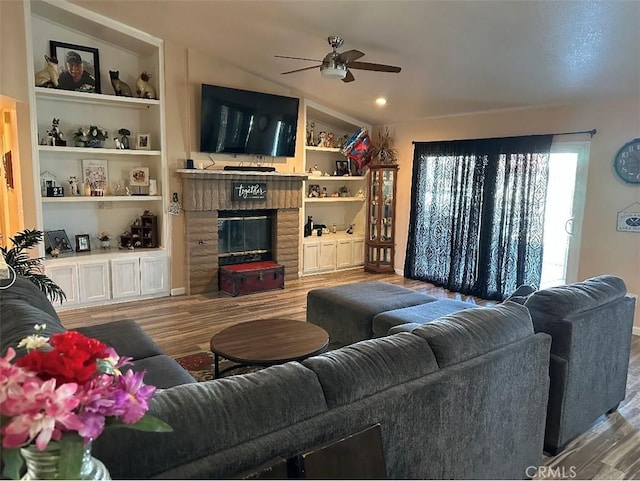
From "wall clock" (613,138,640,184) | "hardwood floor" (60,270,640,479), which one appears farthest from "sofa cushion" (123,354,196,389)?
"wall clock" (613,138,640,184)

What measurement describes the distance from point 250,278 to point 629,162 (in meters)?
4.55

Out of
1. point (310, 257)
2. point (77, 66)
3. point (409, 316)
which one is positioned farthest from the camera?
point (310, 257)

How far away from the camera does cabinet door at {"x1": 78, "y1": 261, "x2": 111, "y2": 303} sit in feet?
17.2

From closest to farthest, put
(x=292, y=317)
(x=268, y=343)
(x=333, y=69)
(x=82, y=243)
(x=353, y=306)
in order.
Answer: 1. (x=268, y=343)
2. (x=353, y=306)
3. (x=333, y=69)
4. (x=292, y=317)
5. (x=82, y=243)

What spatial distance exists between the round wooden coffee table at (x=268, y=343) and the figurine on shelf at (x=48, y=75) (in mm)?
3591

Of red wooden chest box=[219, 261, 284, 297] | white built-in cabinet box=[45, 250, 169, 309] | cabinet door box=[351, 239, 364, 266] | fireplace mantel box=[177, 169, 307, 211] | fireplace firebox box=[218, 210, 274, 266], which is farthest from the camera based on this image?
cabinet door box=[351, 239, 364, 266]

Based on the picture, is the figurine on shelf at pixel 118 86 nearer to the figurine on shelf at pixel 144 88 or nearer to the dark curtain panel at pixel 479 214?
the figurine on shelf at pixel 144 88

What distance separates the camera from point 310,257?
7242mm

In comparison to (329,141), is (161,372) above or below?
below

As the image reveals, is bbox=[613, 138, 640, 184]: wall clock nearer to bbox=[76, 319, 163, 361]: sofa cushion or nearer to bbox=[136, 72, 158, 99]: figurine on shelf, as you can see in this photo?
bbox=[76, 319, 163, 361]: sofa cushion

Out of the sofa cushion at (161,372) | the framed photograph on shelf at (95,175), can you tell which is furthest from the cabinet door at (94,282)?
the sofa cushion at (161,372)

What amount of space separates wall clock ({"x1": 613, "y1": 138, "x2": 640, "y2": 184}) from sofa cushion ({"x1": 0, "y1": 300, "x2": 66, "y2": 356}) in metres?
5.20

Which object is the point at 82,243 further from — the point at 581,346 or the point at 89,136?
the point at 581,346

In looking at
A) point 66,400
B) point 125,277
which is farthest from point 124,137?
point 66,400
